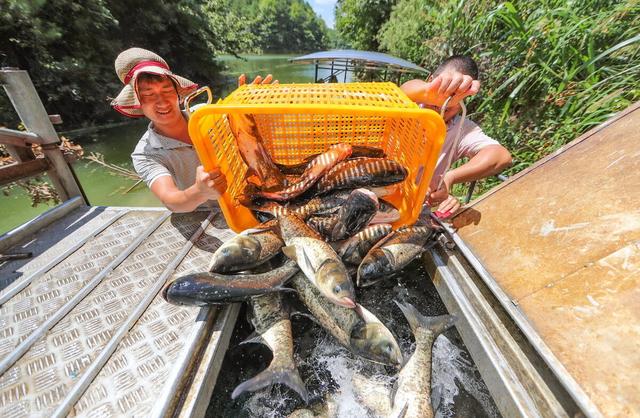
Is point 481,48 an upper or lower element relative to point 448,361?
upper

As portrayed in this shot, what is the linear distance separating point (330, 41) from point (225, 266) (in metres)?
112

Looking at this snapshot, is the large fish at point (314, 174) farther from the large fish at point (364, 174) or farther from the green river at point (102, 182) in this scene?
the green river at point (102, 182)

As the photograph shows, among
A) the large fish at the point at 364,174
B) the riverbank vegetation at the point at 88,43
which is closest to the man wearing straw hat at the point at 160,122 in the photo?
the large fish at the point at 364,174

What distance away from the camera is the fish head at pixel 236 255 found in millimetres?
2107

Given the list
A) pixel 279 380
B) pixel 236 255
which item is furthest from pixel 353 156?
pixel 279 380

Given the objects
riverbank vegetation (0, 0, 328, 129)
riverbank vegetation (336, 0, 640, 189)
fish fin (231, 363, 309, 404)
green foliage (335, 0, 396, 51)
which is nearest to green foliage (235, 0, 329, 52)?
green foliage (335, 0, 396, 51)

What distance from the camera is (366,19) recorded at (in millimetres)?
21125

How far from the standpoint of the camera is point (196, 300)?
1.88 m

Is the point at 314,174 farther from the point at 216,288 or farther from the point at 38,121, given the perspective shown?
the point at 38,121

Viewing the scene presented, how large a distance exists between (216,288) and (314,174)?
124cm

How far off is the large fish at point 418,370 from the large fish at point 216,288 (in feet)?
3.24

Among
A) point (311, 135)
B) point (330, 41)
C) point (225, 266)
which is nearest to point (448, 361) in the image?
point (225, 266)

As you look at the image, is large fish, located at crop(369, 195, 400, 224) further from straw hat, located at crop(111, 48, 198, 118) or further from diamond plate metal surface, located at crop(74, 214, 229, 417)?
straw hat, located at crop(111, 48, 198, 118)

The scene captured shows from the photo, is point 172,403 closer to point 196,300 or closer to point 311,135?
point 196,300
